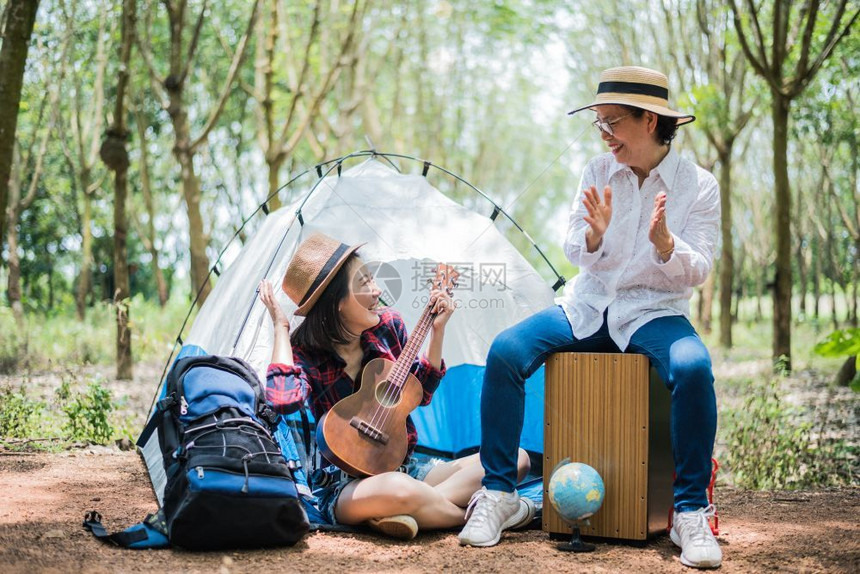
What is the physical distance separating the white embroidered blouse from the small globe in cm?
50

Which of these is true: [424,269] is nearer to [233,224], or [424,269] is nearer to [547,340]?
[547,340]

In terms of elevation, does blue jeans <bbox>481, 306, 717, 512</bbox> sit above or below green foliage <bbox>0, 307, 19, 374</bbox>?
above

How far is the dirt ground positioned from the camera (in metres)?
3.13

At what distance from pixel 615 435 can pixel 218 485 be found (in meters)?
1.43

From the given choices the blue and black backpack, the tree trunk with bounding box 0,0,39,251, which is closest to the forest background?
the tree trunk with bounding box 0,0,39,251

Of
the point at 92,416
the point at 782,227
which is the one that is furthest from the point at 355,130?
the point at 92,416

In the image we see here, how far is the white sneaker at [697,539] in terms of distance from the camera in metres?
3.13

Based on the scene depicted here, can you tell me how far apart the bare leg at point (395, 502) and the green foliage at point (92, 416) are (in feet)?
8.23

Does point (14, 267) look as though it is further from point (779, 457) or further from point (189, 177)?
point (779, 457)

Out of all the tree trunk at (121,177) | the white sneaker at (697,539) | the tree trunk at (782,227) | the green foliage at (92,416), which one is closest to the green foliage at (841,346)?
the white sneaker at (697,539)

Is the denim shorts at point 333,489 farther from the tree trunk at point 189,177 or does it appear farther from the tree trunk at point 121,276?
the tree trunk at point 189,177

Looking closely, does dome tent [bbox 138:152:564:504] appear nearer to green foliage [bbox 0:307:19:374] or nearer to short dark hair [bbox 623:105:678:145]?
short dark hair [bbox 623:105:678:145]

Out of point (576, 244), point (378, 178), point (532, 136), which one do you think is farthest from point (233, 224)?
point (576, 244)

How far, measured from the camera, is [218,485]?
3.23m
